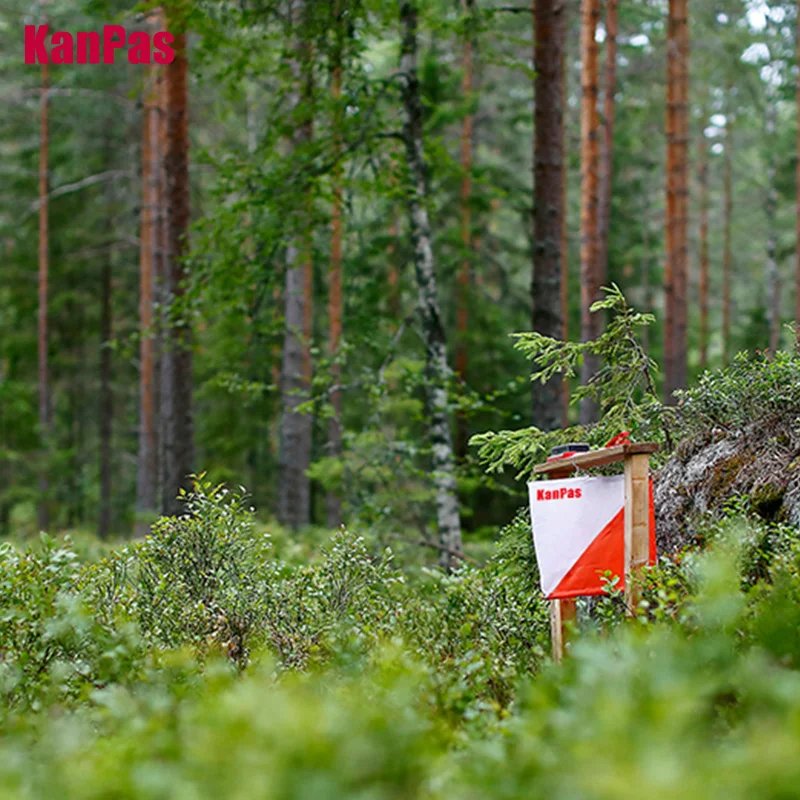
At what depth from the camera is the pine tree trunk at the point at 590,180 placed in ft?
51.0

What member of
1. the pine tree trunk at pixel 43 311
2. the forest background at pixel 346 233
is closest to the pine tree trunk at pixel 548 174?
the forest background at pixel 346 233

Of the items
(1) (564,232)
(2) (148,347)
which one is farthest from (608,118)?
(2) (148,347)

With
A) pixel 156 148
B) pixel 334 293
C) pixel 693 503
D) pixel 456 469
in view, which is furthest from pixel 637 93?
pixel 693 503

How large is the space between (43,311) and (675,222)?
17638 millimetres

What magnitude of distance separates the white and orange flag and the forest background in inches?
77.0

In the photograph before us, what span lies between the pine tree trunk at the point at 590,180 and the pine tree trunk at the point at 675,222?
2041 millimetres

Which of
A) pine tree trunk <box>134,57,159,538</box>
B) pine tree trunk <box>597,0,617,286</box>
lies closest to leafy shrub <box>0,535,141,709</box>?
pine tree trunk <box>134,57,159,538</box>

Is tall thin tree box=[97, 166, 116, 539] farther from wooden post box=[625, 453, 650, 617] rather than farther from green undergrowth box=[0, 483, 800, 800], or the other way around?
wooden post box=[625, 453, 650, 617]

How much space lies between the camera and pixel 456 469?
10.2m

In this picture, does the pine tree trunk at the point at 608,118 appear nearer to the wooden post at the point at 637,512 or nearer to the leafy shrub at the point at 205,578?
the leafy shrub at the point at 205,578

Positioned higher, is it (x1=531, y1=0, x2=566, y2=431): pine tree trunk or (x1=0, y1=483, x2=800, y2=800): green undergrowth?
(x1=531, y1=0, x2=566, y2=431): pine tree trunk

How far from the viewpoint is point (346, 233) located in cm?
1134

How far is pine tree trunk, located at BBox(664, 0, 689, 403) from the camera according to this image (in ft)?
56.6

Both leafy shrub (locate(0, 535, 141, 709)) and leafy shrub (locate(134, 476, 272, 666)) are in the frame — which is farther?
leafy shrub (locate(134, 476, 272, 666))
